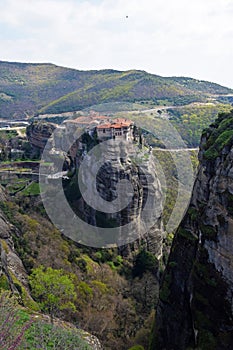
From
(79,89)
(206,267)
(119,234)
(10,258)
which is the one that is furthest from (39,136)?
(79,89)

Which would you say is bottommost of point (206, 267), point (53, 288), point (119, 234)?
point (119, 234)

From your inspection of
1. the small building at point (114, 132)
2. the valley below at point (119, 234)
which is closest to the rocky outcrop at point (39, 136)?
the valley below at point (119, 234)

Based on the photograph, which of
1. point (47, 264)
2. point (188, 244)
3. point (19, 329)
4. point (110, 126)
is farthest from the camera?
point (110, 126)

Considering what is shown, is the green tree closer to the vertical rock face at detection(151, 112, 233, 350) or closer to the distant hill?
the vertical rock face at detection(151, 112, 233, 350)

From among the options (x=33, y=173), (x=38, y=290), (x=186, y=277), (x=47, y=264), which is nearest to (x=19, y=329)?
(x=38, y=290)

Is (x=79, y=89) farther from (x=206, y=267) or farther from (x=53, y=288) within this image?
(x=206, y=267)

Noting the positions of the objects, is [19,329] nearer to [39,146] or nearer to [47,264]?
[47,264]

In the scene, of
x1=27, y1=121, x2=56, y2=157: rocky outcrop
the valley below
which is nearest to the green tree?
the valley below
